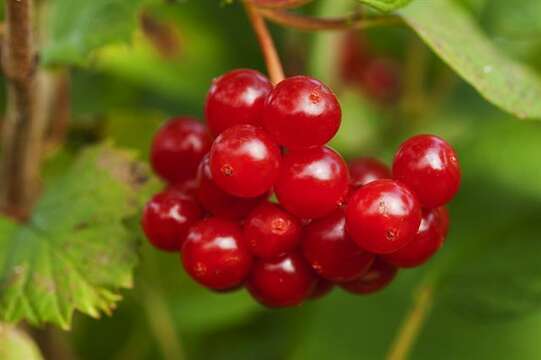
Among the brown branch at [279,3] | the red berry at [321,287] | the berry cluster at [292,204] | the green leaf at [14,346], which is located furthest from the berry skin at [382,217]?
the green leaf at [14,346]

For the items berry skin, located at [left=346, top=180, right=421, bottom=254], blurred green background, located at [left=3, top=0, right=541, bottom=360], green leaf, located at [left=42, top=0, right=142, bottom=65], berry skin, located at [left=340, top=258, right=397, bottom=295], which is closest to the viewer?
berry skin, located at [left=346, top=180, right=421, bottom=254]

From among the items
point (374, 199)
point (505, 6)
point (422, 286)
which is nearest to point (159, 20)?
point (505, 6)

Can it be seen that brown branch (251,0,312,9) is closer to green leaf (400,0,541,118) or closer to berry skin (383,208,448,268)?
green leaf (400,0,541,118)

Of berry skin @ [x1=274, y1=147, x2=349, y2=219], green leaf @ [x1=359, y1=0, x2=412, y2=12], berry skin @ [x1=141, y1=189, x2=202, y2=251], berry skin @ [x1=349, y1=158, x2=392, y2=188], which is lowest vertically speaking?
berry skin @ [x1=349, y1=158, x2=392, y2=188]

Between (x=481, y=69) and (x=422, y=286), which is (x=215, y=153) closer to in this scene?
(x=481, y=69)

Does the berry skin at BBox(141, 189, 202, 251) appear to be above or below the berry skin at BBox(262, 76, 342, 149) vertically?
below

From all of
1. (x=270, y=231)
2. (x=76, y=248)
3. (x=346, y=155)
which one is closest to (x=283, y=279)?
(x=270, y=231)

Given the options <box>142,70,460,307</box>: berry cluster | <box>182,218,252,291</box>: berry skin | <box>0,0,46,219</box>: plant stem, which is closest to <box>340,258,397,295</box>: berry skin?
<box>142,70,460,307</box>: berry cluster
